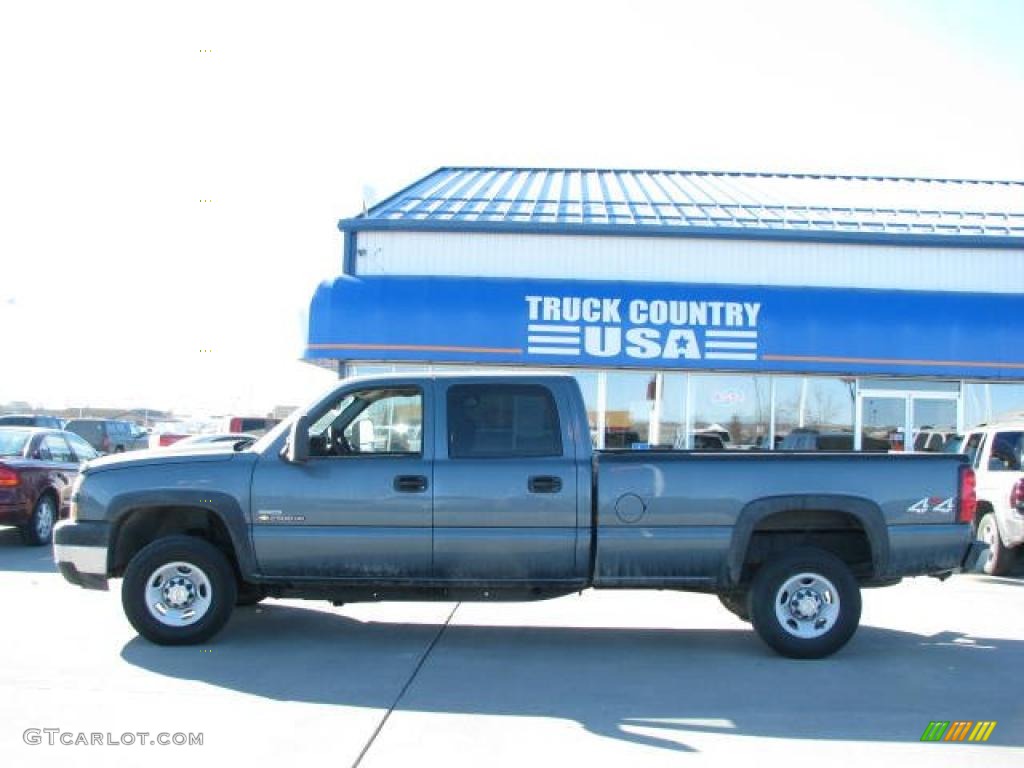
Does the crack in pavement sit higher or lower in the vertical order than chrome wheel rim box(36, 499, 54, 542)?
lower

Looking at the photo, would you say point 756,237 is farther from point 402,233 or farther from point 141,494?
point 141,494

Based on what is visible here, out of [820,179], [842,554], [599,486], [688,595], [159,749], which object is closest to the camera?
[159,749]

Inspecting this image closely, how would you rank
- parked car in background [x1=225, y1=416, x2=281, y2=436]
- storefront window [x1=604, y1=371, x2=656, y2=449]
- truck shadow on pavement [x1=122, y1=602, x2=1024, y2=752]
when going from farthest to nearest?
parked car in background [x1=225, y1=416, x2=281, y2=436] < storefront window [x1=604, y1=371, x2=656, y2=449] < truck shadow on pavement [x1=122, y1=602, x2=1024, y2=752]

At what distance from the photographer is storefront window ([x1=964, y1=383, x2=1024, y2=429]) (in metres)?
19.7

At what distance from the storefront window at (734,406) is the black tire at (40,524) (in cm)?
1138

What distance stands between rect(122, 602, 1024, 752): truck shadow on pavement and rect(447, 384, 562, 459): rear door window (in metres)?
1.45

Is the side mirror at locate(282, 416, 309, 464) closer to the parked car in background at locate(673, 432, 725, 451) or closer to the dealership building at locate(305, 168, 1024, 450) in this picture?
the dealership building at locate(305, 168, 1024, 450)

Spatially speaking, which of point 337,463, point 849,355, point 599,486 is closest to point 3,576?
point 337,463

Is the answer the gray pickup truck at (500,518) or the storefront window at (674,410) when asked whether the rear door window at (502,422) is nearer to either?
the gray pickup truck at (500,518)

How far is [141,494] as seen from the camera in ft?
23.6

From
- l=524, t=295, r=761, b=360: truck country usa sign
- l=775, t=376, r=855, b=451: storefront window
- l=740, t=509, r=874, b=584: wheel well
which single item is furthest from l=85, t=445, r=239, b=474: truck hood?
l=775, t=376, r=855, b=451: storefront window

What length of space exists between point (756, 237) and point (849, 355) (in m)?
3.03

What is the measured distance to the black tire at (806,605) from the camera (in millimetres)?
7180

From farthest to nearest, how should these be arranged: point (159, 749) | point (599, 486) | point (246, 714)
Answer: point (599, 486), point (246, 714), point (159, 749)
